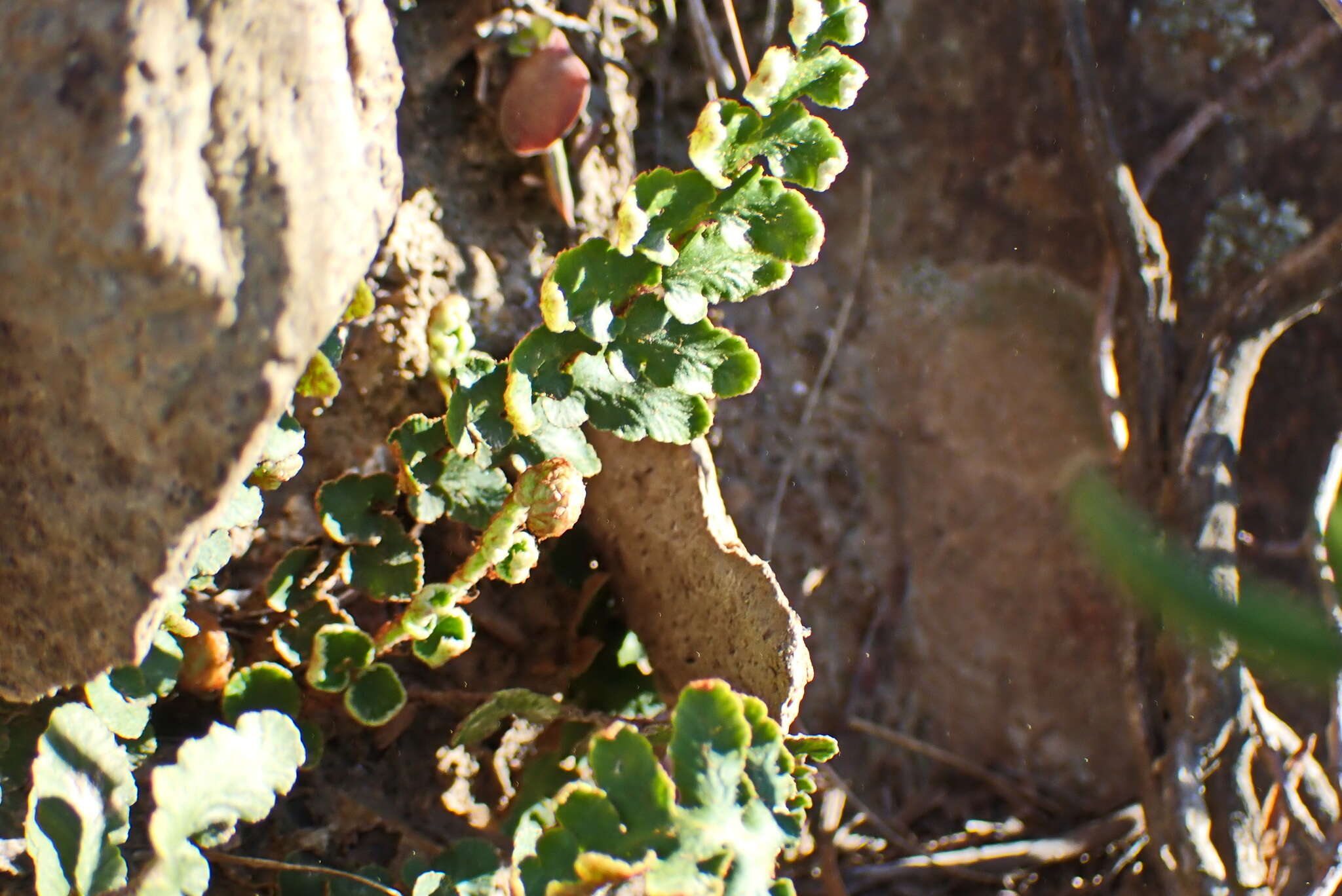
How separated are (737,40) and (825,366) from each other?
519mm

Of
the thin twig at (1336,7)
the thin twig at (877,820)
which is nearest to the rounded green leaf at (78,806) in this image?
the thin twig at (877,820)

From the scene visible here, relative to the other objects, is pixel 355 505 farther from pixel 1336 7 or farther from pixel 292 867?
pixel 1336 7

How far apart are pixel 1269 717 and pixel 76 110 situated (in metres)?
1.69

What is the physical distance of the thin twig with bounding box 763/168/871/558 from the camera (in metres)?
1.63

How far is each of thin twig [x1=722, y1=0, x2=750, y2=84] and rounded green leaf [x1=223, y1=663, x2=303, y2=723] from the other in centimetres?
99

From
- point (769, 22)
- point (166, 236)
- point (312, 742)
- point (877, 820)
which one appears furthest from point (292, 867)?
point (769, 22)

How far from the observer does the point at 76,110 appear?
714 mm

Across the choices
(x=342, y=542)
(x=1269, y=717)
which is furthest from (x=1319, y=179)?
(x=342, y=542)

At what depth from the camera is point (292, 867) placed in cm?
107

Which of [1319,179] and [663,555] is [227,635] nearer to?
[663,555]

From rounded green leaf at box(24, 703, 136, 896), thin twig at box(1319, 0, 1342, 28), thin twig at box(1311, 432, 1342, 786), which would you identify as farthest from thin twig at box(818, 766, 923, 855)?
Answer: thin twig at box(1319, 0, 1342, 28)

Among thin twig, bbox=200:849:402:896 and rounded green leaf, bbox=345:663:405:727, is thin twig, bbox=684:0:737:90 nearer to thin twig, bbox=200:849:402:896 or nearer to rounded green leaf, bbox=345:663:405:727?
rounded green leaf, bbox=345:663:405:727

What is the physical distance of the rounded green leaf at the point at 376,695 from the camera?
3.76 ft

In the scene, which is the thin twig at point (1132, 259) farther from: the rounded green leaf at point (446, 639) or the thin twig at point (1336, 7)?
the rounded green leaf at point (446, 639)
